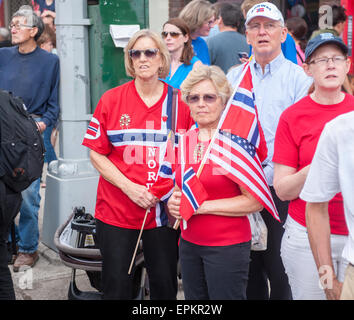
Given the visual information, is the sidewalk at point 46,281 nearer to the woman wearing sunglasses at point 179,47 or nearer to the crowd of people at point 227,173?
the crowd of people at point 227,173

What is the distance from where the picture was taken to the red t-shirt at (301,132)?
2.87 meters

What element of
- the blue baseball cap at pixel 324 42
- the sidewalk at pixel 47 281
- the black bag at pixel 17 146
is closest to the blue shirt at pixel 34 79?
the sidewalk at pixel 47 281

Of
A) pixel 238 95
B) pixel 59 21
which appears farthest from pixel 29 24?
pixel 238 95

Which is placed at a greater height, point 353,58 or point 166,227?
point 353,58

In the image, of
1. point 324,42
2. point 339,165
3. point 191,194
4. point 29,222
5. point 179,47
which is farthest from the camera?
point 29,222

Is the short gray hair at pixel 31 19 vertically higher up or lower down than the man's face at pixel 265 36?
Answer: higher up

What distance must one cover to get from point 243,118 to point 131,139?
2.30 ft

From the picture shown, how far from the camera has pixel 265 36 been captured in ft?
11.8

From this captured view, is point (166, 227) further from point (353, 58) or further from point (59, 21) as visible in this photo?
point (353, 58)

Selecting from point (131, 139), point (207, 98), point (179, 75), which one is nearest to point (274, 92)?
point (207, 98)

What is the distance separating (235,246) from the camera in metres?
2.98

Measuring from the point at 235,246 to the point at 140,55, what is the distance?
1.32 m

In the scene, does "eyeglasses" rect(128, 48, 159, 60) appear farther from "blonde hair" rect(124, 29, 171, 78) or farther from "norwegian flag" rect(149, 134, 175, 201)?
"norwegian flag" rect(149, 134, 175, 201)

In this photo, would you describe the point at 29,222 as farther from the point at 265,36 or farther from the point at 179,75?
the point at 265,36
